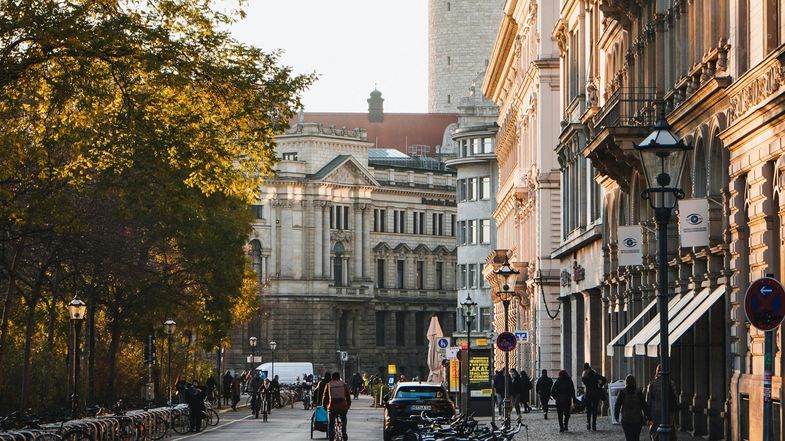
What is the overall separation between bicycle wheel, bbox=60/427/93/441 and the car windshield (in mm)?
8009

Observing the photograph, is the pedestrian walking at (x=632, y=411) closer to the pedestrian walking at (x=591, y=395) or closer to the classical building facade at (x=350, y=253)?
the pedestrian walking at (x=591, y=395)

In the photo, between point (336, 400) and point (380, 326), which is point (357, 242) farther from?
point (336, 400)

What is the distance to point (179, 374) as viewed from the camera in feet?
257

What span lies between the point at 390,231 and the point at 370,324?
955cm

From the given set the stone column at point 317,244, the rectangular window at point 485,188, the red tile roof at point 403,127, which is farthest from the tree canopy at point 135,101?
the red tile roof at point 403,127

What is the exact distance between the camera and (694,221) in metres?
31.7

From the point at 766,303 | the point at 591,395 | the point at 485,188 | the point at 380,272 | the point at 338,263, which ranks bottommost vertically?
the point at 591,395

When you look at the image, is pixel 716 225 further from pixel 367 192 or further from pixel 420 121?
pixel 420 121

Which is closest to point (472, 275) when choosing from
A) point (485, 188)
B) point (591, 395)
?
point (485, 188)

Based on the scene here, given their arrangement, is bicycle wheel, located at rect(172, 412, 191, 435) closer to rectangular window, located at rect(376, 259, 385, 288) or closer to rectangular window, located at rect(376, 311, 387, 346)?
rectangular window, located at rect(376, 311, 387, 346)

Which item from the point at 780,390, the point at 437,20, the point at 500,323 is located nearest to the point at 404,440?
the point at 780,390

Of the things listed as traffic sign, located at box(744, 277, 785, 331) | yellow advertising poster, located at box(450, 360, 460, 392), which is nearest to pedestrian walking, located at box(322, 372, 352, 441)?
traffic sign, located at box(744, 277, 785, 331)

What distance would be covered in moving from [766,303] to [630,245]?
22.7 m

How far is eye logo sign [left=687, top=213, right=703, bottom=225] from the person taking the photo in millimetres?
31672
